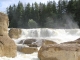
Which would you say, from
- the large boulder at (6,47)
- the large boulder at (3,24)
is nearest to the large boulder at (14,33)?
the large boulder at (3,24)

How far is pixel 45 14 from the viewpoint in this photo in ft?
138

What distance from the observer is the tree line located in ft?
127

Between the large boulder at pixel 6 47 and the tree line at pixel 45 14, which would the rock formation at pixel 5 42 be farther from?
the tree line at pixel 45 14

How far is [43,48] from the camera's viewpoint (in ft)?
19.4

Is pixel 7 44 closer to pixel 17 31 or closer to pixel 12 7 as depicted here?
pixel 17 31

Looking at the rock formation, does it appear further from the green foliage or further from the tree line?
the green foliage

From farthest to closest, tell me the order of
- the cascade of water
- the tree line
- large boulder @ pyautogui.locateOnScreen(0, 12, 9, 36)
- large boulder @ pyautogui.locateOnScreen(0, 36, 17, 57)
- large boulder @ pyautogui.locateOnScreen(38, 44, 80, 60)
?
1. the tree line
2. the cascade of water
3. large boulder @ pyautogui.locateOnScreen(0, 12, 9, 36)
4. large boulder @ pyautogui.locateOnScreen(0, 36, 17, 57)
5. large boulder @ pyautogui.locateOnScreen(38, 44, 80, 60)

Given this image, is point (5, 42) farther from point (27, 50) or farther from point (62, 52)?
point (27, 50)

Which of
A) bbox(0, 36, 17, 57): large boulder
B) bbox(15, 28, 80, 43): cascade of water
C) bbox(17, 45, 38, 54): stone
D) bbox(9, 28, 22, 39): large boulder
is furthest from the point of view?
bbox(15, 28, 80, 43): cascade of water

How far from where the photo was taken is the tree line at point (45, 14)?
38.6 metres

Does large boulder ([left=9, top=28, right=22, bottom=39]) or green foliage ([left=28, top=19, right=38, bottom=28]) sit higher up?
large boulder ([left=9, top=28, right=22, bottom=39])

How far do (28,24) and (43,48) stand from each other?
3696 cm

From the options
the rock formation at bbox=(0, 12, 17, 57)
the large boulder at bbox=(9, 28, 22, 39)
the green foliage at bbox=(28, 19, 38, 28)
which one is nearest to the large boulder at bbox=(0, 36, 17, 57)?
the rock formation at bbox=(0, 12, 17, 57)

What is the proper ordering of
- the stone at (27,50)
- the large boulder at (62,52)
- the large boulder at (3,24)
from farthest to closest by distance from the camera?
the stone at (27,50)
the large boulder at (3,24)
the large boulder at (62,52)
